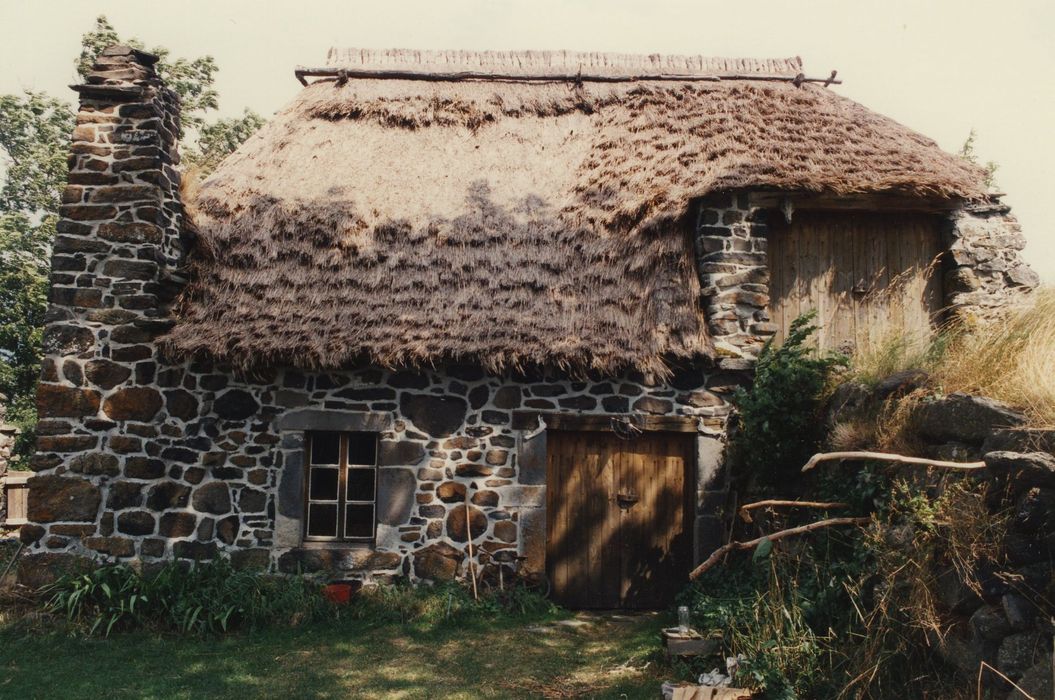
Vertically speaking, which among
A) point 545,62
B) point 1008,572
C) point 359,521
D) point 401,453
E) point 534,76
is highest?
point 545,62

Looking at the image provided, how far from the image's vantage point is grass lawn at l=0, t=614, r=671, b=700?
5285mm

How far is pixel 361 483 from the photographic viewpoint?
773 cm

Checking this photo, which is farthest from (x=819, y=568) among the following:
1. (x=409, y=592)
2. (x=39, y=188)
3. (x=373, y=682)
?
(x=39, y=188)

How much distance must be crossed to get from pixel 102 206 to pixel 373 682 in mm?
5216

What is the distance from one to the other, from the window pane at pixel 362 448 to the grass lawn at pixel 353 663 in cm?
158

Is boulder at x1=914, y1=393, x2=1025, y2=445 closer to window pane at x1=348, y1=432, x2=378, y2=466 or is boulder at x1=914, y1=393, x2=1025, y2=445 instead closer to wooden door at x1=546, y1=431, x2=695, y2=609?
wooden door at x1=546, y1=431, x2=695, y2=609

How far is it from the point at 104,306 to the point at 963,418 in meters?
7.21

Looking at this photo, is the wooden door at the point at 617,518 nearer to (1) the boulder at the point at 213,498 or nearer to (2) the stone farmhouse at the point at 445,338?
(2) the stone farmhouse at the point at 445,338

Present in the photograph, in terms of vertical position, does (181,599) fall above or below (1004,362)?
below

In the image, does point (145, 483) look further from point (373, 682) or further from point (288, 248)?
point (373, 682)

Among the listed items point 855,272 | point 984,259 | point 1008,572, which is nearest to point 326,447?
point 855,272

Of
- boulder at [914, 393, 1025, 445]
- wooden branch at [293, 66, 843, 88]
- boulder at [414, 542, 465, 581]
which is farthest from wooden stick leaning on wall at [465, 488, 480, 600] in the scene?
wooden branch at [293, 66, 843, 88]

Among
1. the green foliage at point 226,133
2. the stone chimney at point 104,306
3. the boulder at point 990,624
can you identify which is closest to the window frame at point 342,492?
the stone chimney at point 104,306

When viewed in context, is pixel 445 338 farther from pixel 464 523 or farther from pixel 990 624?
pixel 990 624
